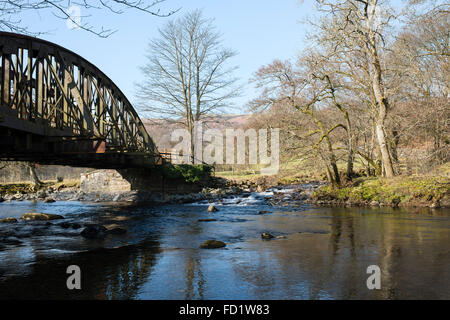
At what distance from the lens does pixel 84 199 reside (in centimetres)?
2962

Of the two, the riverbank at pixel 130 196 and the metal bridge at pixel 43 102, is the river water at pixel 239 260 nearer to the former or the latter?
the metal bridge at pixel 43 102

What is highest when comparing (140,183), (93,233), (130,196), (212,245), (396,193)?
(140,183)

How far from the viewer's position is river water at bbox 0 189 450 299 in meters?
6.46

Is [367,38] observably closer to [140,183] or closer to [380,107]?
[380,107]

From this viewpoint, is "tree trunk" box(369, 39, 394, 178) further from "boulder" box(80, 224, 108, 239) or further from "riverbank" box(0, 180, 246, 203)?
"boulder" box(80, 224, 108, 239)

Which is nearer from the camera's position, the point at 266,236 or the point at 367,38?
the point at 266,236

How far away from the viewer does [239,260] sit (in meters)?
8.66

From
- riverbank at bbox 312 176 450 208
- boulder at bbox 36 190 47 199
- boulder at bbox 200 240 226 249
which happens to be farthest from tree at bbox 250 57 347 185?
boulder at bbox 36 190 47 199

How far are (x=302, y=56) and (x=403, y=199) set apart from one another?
30.5 feet

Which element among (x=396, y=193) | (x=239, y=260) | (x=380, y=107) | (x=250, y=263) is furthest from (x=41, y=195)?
(x=250, y=263)

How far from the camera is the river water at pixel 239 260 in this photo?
6.46 meters

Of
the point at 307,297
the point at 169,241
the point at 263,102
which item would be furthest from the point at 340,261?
the point at 263,102
